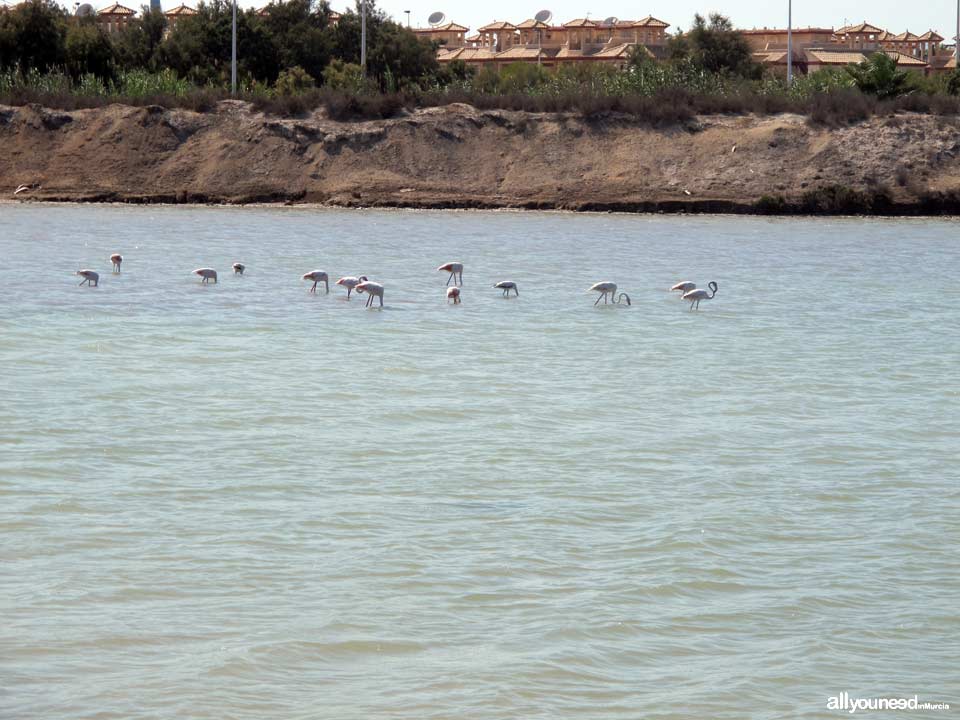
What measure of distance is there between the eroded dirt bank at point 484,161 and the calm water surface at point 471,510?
844 inches

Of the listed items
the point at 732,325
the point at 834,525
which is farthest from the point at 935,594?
the point at 732,325

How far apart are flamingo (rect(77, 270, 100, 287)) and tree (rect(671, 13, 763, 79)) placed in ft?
200

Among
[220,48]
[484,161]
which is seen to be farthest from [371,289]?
[220,48]

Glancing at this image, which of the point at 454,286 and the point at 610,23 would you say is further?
the point at 610,23

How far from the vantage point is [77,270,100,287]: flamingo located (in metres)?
22.0

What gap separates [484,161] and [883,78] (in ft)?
46.4

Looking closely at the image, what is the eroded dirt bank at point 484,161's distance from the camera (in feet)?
135

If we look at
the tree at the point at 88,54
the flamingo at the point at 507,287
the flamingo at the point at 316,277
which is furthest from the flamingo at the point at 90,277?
the tree at the point at 88,54

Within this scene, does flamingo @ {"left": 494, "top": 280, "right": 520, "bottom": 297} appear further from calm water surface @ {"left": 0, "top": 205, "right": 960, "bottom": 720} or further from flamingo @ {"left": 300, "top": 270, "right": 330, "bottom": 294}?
flamingo @ {"left": 300, "top": 270, "right": 330, "bottom": 294}

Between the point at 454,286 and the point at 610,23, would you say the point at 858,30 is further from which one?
the point at 454,286

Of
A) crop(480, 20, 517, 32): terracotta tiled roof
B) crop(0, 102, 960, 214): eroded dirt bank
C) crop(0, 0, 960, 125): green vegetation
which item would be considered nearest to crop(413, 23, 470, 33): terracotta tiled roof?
crop(480, 20, 517, 32): terracotta tiled roof

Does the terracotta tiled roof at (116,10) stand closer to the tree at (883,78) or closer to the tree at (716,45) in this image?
the tree at (716,45)

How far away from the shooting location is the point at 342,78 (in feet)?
191

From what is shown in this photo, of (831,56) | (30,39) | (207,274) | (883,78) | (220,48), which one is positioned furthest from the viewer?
(831,56)
